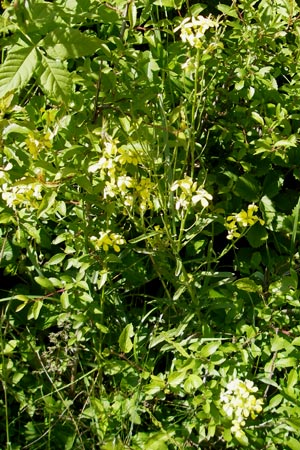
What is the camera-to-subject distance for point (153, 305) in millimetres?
1961

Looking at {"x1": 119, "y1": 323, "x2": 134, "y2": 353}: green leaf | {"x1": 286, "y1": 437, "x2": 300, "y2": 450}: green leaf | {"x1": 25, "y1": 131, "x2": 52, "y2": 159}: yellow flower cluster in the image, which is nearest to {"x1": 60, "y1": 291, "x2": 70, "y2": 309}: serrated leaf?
{"x1": 119, "y1": 323, "x2": 134, "y2": 353}: green leaf

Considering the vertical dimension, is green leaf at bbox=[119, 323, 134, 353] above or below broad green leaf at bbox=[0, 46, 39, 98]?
Result: below

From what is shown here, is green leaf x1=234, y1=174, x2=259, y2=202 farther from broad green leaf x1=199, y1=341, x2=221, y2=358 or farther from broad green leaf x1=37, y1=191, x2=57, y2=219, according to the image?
broad green leaf x1=37, y1=191, x2=57, y2=219

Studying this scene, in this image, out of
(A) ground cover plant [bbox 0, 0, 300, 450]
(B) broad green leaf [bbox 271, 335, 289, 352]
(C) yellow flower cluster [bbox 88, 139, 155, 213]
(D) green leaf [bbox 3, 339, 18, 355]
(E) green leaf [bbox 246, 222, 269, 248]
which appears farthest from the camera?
(E) green leaf [bbox 246, 222, 269, 248]

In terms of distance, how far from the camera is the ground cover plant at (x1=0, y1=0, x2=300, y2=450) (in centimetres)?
155

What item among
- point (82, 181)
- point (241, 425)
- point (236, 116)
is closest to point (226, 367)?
point (241, 425)

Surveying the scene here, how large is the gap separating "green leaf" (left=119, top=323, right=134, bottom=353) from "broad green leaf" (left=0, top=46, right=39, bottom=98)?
73 cm

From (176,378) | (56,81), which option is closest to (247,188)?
(176,378)

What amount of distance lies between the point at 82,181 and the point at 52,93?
0.89 feet

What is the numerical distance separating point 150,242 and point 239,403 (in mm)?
450

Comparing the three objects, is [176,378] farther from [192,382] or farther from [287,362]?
[287,362]

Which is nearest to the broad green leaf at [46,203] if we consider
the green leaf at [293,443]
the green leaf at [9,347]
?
the green leaf at [9,347]

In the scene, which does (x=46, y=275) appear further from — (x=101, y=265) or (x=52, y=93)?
(x=52, y=93)

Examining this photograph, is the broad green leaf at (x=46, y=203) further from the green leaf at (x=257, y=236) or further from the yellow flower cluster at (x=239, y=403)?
the green leaf at (x=257, y=236)
